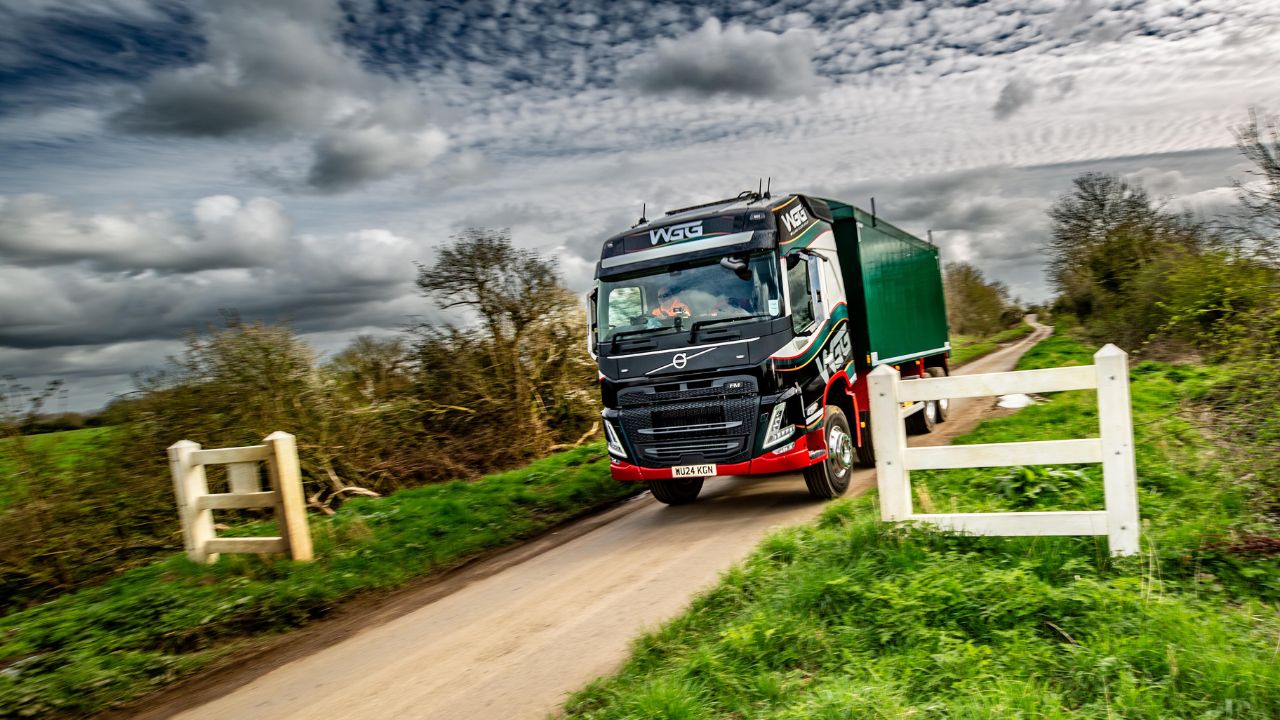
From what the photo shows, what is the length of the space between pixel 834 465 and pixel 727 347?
182 centimetres

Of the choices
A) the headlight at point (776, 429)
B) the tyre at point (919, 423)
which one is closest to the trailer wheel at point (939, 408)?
the tyre at point (919, 423)

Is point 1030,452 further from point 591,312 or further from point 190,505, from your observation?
point 190,505

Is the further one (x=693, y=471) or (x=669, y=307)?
(x=669, y=307)

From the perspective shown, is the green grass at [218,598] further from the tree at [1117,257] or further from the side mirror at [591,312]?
the tree at [1117,257]

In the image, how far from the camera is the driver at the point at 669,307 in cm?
813

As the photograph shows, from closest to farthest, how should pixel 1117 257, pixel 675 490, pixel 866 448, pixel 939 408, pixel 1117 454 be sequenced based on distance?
pixel 1117 454, pixel 675 490, pixel 866 448, pixel 939 408, pixel 1117 257

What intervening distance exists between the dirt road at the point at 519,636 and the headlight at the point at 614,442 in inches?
32.0

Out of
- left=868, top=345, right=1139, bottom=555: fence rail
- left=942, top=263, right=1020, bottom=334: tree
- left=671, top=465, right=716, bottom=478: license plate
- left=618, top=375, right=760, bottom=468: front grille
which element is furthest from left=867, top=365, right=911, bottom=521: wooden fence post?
left=942, top=263, right=1020, bottom=334: tree

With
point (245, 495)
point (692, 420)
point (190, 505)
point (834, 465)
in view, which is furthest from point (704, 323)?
point (190, 505)

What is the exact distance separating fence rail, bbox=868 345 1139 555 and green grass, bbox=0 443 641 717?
15.4 feet

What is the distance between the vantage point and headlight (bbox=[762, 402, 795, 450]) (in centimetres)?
768

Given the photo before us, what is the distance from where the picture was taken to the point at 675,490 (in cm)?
930

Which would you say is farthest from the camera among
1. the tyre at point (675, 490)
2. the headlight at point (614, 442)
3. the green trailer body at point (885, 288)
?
the green trailer body at point (885, 288)

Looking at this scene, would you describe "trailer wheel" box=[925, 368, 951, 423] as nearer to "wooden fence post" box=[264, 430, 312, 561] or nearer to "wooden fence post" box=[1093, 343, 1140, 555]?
"wooden fence post" box=[1093, 343, 1140, 555]
